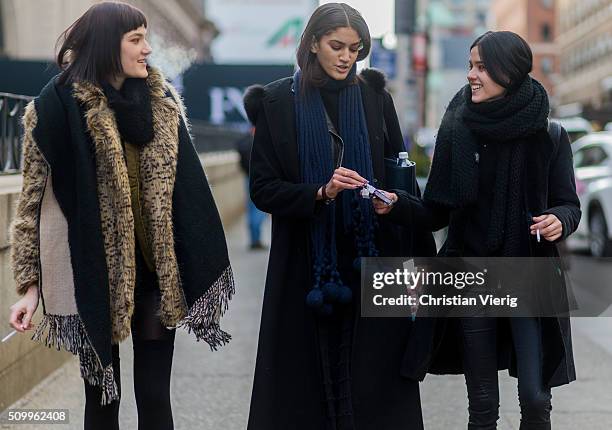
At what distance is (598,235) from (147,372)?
11.0 metres

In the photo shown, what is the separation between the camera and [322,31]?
3822 mm

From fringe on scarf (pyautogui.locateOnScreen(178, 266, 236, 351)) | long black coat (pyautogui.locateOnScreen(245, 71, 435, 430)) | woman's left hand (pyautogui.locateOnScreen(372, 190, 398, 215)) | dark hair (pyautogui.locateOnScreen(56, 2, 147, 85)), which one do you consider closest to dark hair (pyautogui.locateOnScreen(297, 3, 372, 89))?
long black coat (pyautogui.locateOnScreen(245, 71, 435, 430))

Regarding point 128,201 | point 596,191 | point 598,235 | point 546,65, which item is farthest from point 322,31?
point 546,65

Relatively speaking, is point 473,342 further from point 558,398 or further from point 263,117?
point 558,398

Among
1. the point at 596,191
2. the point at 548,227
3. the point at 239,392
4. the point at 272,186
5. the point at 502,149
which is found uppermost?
the point at 596,191

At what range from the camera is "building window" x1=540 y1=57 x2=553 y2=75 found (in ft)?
402

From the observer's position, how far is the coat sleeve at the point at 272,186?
3.82m

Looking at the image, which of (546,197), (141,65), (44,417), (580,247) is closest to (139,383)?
(141,65)

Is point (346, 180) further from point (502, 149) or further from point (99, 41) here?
point (99, 41)

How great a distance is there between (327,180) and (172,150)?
0.61 meters

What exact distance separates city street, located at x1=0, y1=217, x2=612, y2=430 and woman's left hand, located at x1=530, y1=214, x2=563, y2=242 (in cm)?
196

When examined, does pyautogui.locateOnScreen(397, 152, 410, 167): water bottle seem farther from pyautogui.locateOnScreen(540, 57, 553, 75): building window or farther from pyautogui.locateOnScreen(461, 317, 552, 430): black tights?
pyautogui.locateOnScreen(540, 57, 553, 75): building window

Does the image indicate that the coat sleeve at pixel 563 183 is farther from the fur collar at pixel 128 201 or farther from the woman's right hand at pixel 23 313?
the woman's right hand at pixel 23 313

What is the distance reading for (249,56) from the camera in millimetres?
66375
